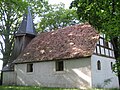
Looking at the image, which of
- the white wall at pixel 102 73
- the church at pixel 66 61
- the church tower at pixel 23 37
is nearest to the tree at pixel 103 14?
the church at pixel 66 61

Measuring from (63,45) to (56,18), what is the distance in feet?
51.8

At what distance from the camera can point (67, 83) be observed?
1866cm

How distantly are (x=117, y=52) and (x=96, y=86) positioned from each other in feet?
20.5

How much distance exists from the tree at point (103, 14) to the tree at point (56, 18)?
80.2ft

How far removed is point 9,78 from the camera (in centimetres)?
2425

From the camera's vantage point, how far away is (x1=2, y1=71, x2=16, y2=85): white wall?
23750 millimetres

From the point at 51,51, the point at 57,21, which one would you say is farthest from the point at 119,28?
the point at 57,21

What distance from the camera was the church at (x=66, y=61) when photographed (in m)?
17.8

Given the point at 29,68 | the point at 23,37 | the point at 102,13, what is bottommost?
the point at 29,68

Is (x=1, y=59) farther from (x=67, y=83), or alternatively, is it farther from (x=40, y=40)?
(x=67, y=83)

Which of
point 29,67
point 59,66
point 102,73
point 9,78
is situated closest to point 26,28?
point 29,67

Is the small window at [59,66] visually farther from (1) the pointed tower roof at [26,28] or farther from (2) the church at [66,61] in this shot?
(1) the pointed tower roof at [26,28]

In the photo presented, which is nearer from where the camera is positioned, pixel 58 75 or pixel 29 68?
pixel 58 75

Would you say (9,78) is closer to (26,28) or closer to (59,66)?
(26,28)
